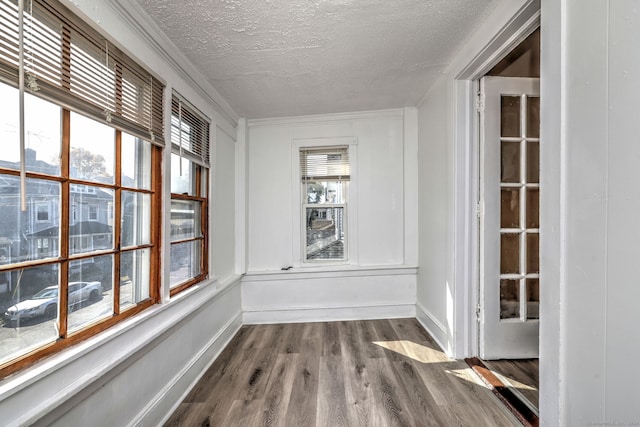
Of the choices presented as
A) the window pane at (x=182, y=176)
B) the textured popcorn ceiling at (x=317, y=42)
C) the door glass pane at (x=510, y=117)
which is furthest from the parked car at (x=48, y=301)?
the door glass pane at (x=510, y=117)

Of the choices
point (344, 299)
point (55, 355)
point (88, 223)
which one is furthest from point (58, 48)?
point (344, 299)

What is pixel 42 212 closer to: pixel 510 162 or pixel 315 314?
pixel 315 314

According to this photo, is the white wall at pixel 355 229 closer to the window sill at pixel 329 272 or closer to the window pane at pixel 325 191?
the window sill at pixel 329 272

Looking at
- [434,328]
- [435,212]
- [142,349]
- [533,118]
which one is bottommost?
[434,328]

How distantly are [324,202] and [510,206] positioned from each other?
1.98m

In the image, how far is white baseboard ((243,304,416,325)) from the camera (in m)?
3.42

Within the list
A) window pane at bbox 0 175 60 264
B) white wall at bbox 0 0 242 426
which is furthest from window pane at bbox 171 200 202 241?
window pane at bbox 0 175 60 264

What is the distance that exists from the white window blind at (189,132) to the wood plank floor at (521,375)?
305 cm

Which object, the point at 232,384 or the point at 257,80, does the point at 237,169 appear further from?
the point at 232,384

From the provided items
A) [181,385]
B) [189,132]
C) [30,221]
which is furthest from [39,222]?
[181,385]

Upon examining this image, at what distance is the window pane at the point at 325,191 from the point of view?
3574 millimetres

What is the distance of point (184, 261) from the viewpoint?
237 cm
